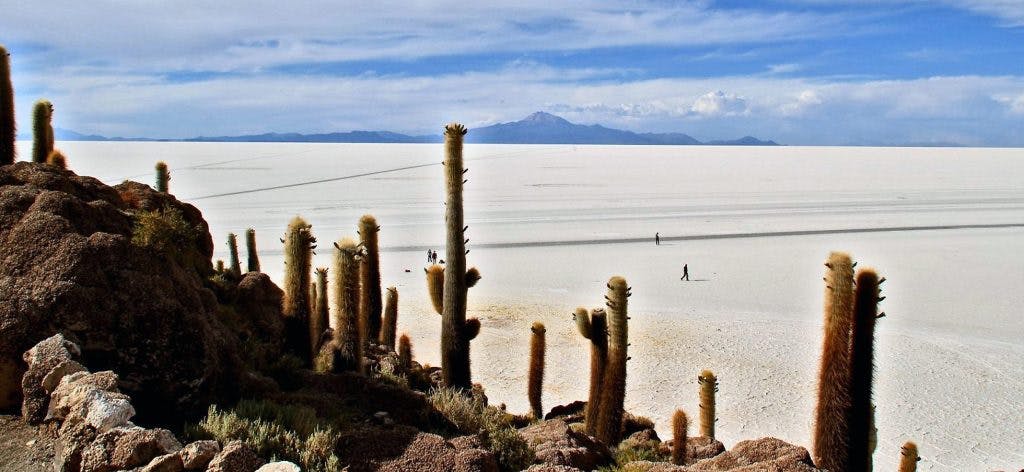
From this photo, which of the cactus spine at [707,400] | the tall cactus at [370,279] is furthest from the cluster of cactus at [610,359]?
the tall cactus at [370,279]

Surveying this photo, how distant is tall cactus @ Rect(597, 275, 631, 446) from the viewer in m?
9.08

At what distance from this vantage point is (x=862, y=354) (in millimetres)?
6934

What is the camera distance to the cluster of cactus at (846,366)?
6.89 m

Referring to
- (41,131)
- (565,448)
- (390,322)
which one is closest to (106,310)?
(565,448)

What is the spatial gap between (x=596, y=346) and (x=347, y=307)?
311cm

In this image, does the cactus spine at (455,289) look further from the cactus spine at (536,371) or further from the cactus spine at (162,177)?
the cactus spine at (162,177)

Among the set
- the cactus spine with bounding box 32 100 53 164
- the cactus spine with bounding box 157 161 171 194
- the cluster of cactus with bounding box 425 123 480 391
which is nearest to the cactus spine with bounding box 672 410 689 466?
the cluster of cactus with bounding box 425 123 480 391

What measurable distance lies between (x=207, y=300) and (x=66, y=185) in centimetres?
172

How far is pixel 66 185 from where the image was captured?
7320 millimetres

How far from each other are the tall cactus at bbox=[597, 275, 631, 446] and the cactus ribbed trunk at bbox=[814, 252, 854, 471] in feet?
8.09

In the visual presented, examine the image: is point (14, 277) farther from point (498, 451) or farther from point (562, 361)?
point (562, 361)

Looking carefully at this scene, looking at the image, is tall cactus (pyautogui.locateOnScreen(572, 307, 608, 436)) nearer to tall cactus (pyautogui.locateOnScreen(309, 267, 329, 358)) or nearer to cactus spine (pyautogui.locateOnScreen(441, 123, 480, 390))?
cactus spine (pyautogui.locateOnScreen(441, 123, 480, 390))

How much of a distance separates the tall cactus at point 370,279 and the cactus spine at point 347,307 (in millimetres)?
1125

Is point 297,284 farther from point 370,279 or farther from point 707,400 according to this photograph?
point 707,400
